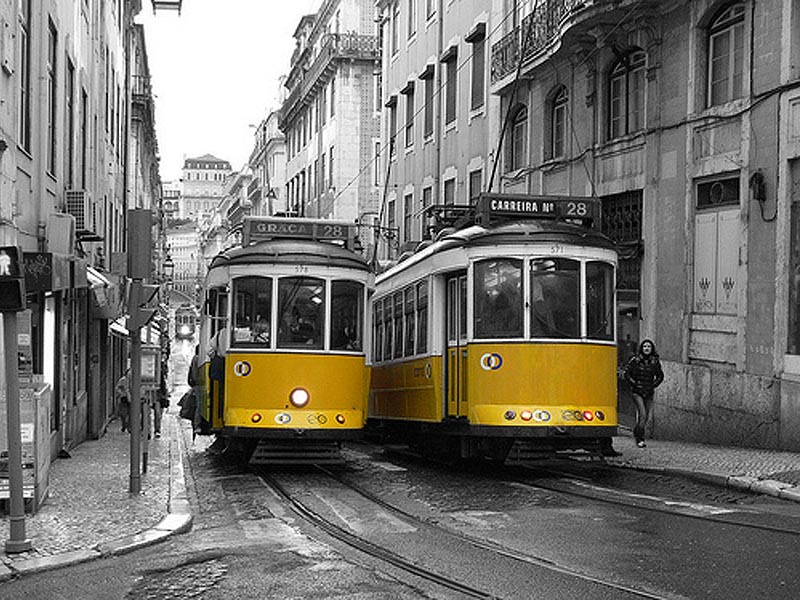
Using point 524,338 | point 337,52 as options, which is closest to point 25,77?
point 524,338

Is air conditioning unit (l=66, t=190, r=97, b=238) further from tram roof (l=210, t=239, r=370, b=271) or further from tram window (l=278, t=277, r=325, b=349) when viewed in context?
tram window (l=278, t=277, r=325, b=349)

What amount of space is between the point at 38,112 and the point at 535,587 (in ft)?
37.1

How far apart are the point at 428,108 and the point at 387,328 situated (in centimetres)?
1915

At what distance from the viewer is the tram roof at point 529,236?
14914mm

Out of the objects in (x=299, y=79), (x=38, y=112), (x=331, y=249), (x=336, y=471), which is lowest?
(x=336, y=471)

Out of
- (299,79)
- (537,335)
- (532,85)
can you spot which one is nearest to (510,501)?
(537,335)

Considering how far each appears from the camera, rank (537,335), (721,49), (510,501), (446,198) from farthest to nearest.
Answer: (446,198)
(721,49)
(537,335)
(510,501)

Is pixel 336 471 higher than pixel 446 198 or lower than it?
lower

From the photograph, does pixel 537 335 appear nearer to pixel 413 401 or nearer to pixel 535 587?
pixel 413 401

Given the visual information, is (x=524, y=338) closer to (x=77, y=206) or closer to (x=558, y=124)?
(x=77, y=206)

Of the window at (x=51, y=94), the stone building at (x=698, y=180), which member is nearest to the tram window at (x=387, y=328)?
the stone building at (x=698, y=180)

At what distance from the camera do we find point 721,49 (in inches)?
786

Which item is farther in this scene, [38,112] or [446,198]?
[446,198]

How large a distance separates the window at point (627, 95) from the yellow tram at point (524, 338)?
25.0ft
